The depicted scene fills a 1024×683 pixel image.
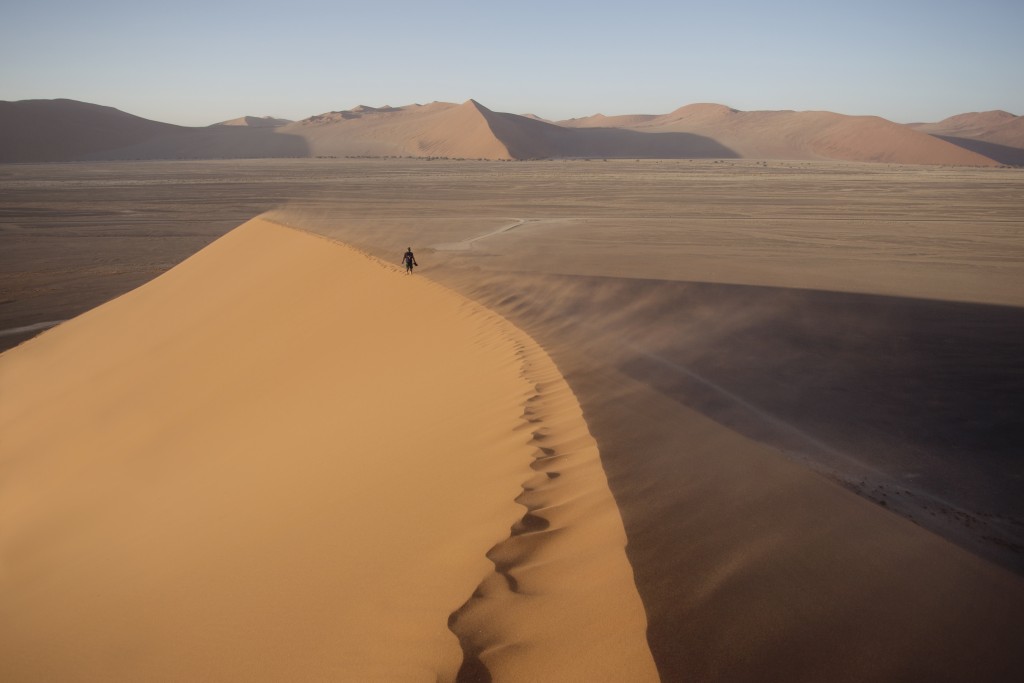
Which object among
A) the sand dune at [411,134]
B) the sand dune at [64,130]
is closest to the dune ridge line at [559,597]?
the sand dune at [411,134]

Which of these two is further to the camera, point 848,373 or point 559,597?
point 848,373

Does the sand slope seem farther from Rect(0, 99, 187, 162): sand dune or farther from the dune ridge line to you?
Rect(0, 99, 187, 162): sand dune

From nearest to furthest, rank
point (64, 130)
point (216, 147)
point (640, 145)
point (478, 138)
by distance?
point (478, 138)
point (640, 145)
point (64, 130)
point (216, 147)

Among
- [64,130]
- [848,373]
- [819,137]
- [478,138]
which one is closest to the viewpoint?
[848,373]

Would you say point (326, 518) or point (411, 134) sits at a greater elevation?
point (411, 134)

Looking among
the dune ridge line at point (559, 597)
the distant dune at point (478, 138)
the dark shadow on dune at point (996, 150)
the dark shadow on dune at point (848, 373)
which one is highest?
the distant dune at point (478, 138)

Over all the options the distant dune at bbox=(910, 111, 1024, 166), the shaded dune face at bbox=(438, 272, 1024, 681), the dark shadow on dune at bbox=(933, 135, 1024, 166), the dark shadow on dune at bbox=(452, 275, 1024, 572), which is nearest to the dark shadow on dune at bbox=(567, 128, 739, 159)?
the dark shadow on dune at bbox=(933, 135, 1024, 166)

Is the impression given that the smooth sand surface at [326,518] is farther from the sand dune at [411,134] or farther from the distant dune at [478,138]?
the sand dune at [411,134]

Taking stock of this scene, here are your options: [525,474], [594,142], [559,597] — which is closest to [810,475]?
[525,474]

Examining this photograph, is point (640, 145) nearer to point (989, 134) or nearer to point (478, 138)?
point (478, 138)
